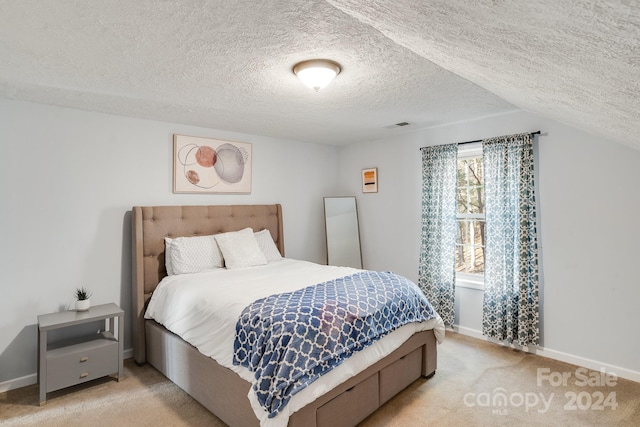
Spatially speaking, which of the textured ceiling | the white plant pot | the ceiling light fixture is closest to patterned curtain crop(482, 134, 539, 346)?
the textured ceiling

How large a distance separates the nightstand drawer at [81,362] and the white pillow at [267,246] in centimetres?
163

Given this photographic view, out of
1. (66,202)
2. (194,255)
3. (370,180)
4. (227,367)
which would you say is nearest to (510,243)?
(370,180)

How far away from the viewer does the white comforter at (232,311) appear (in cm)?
196

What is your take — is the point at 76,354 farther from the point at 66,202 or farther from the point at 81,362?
the point at 66,202

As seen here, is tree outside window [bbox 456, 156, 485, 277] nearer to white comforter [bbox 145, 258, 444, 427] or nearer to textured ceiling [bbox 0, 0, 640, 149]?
textured ceiling [bbox 0, 0, 640, 149]

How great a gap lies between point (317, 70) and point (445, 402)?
245cm

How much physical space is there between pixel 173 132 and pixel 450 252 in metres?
3.28

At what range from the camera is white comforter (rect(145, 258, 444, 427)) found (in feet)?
6.43

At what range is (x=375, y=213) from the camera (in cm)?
466

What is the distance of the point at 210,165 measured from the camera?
3838 millimetres

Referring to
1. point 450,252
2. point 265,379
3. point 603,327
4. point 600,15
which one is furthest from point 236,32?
point 603,327

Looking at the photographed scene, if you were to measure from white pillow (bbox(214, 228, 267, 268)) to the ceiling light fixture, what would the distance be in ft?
6.50

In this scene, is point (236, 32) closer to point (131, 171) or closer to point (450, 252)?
point (131, 171)

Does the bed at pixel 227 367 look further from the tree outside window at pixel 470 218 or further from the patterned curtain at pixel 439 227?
the tree outside window at pixel 470 218
